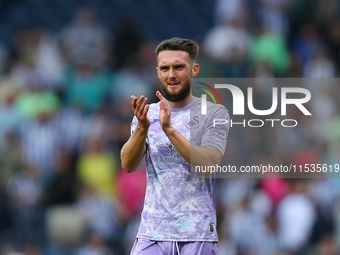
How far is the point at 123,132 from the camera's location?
29.1 ft

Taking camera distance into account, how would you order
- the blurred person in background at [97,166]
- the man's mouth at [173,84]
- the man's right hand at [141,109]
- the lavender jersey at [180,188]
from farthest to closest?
1. the blurred person in background at [97,166]
2. the man's mouth at [173,84]
3. the lavender jersey at [180,188]
4. the man's right hand at [141,109]

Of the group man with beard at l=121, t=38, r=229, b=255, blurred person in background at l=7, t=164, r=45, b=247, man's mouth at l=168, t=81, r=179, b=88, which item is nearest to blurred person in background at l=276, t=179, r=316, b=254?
blurred person in background at l=7, t=164, r=45, b=247

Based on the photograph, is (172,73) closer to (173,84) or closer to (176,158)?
(173,84)

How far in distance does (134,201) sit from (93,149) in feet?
3.69

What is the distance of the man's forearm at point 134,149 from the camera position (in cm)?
377

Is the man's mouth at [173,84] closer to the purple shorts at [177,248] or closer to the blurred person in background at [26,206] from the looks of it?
the purple shorts at [177,248]

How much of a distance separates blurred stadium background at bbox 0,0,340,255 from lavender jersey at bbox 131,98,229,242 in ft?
12.6

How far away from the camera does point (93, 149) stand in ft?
29.2

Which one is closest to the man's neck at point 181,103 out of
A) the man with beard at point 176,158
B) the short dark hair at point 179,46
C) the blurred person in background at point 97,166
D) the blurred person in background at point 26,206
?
the man with beard at point 176,158

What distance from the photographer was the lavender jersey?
12.4ft

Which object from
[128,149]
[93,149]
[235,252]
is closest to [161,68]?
[128,149]

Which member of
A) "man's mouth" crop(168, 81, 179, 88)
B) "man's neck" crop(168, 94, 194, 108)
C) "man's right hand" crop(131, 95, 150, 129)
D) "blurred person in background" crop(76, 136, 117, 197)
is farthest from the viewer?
"blurred person in background" crop(76, 136, 117, 197)

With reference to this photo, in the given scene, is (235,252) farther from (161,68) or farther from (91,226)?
(161,68)

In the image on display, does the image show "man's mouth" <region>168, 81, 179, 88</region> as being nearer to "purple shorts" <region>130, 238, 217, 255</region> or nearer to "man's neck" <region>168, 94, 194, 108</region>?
"man's neck" <region>168, 94, 194, 108</region>
